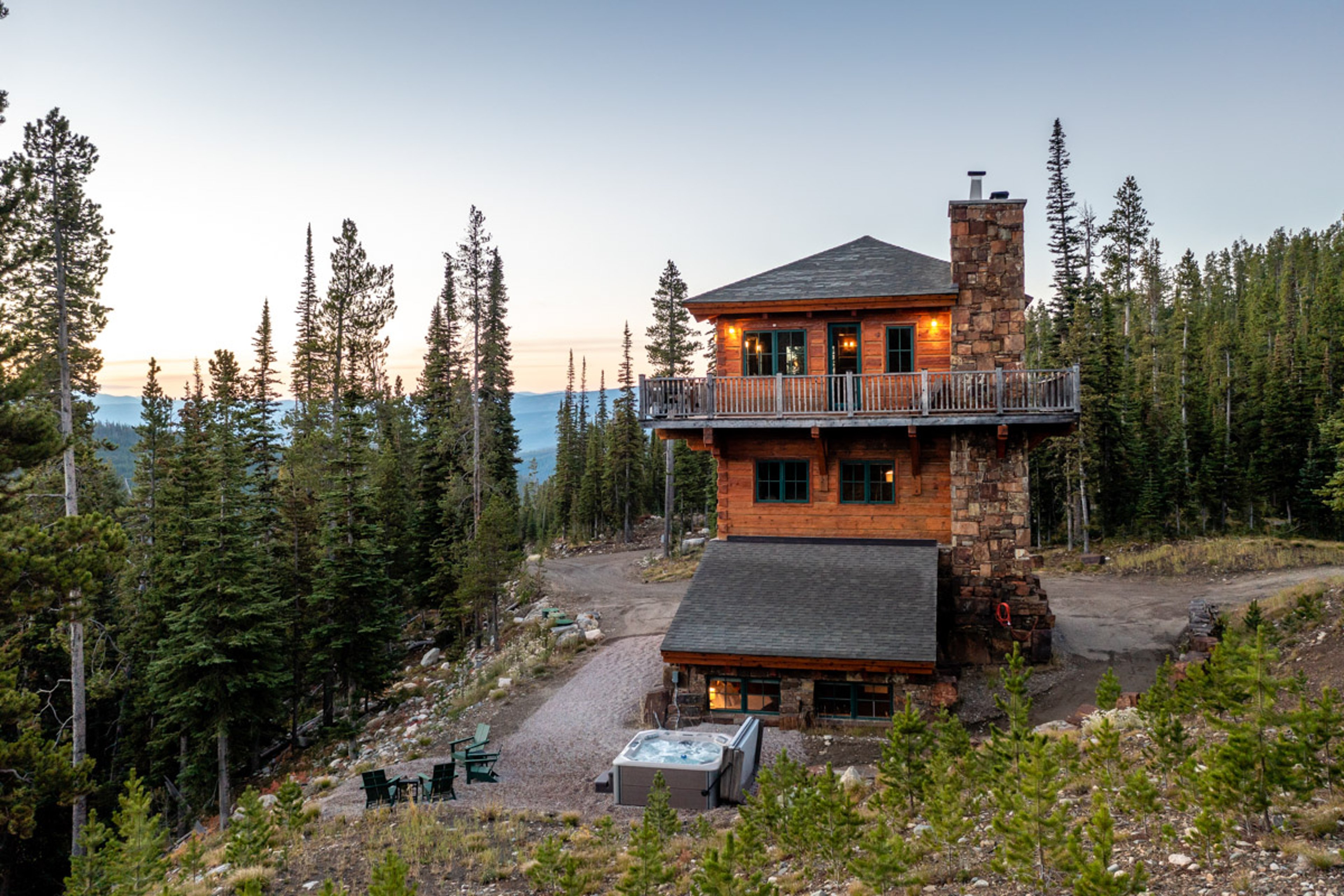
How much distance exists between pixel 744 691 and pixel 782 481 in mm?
5551

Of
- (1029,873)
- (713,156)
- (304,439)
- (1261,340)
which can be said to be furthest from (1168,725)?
(1261,340)

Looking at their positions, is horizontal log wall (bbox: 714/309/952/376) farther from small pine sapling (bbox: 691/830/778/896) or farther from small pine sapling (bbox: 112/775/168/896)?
small pine sapling (bbox: 112/775/168/896)

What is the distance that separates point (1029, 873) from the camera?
235 inches

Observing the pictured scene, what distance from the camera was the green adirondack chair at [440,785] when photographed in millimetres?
12820

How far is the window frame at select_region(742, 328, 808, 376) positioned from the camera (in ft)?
63.2

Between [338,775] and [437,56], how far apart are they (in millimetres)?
26177

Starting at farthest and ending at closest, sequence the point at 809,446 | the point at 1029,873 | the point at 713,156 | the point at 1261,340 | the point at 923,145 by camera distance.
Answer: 1. the point at 1261,340
2. the point at 713,156
3. the point at 923,145
4. the point at 809,446
5. the point at 1029,873

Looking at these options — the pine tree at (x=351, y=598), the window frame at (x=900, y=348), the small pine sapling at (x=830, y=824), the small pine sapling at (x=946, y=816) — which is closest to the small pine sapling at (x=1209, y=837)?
the small pine sapling at (x=946, y=816)

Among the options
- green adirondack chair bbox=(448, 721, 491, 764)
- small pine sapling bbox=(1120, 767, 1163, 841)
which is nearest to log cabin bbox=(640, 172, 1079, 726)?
green adirondack chair bbox=(448, 721, 491, 764)

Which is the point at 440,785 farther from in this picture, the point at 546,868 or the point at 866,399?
the point at 866,399

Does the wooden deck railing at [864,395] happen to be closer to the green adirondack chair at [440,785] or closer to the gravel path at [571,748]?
the gravel path at [571,748]

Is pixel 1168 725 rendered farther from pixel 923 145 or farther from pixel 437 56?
pixel 437 56

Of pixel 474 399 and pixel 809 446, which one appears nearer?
pixel 809 446

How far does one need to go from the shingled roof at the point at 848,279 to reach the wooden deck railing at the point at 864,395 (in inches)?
79.9
